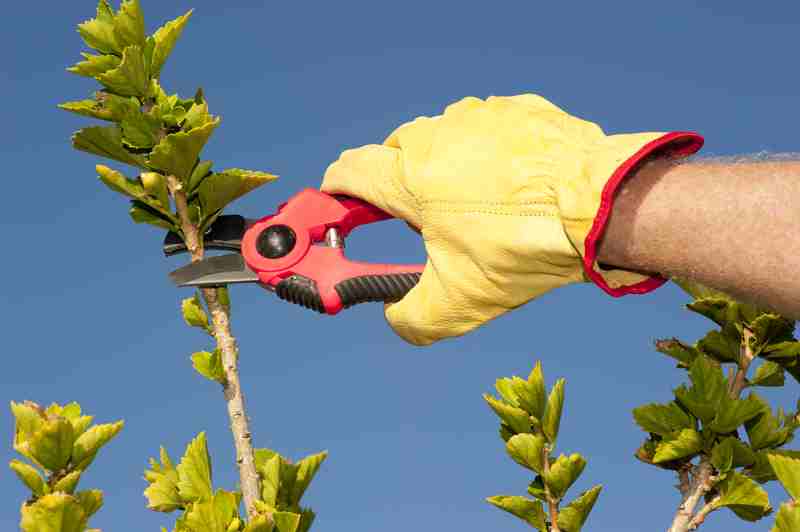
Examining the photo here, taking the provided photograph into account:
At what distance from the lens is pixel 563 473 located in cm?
369

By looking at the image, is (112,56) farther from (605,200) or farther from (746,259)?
(746,259)

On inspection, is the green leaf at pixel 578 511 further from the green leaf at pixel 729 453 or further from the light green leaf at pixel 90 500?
the light green leaf at pixel 90 500

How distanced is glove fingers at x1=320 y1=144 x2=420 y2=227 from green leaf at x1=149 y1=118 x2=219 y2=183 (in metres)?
0.59

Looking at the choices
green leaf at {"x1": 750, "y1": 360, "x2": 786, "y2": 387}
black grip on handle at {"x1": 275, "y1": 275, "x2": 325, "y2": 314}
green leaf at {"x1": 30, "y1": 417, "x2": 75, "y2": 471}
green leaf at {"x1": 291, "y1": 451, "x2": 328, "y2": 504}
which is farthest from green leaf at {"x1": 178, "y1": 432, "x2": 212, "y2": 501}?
green leaf at {"x1": 750, "y1": 360, "x2": 786, "y2": 387}

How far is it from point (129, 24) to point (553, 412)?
2.02 meters

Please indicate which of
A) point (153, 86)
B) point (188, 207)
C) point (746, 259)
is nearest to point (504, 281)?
point (746, 259)

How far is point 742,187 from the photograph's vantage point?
9.87ft

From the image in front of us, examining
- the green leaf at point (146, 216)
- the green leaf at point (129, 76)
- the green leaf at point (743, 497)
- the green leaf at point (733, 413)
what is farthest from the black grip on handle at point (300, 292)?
the green leaf at point (743, 497)

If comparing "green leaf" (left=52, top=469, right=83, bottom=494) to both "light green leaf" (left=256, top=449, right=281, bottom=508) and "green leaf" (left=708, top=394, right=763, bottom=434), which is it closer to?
"light green leaf" (left=256, top=449, right=281, bottom=508)

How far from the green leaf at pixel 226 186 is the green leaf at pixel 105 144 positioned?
269 millimetres

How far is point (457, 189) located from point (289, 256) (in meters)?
0.96

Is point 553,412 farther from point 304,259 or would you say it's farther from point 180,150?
point 180,150

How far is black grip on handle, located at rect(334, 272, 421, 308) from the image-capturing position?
13.1ft

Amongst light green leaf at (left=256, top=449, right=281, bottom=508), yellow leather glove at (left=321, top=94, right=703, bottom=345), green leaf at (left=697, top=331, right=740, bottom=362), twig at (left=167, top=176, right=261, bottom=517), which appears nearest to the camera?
yellow leather glove at (left=321, top=94, right=703, bottom=345)
